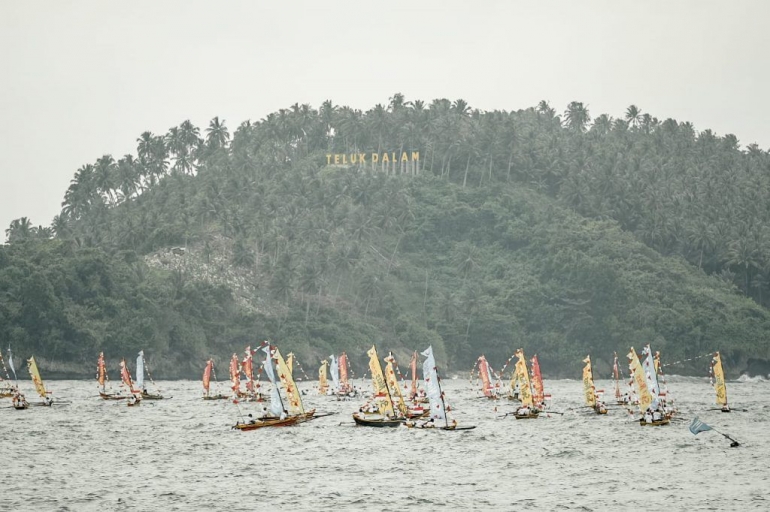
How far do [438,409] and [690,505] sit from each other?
90.8 ft

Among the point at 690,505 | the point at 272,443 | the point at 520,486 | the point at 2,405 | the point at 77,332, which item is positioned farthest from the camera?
the point at 77,332

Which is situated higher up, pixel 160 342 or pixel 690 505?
pixel 160 342

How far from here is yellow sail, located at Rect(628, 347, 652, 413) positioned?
271ft

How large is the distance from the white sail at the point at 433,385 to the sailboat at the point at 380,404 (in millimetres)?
3478

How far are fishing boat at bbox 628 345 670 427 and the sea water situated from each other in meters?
0.88

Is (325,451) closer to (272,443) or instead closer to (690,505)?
(272,443)

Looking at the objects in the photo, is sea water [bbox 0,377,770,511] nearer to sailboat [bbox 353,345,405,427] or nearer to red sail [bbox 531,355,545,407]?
sailboat [bbox 353,345,405,427]

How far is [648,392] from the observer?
284ft

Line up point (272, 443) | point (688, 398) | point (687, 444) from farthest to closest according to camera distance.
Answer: point (688, 398)
point (272, 443)
point (687, 444)

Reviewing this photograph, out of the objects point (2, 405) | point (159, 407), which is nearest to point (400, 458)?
Answer: point (159, 407)

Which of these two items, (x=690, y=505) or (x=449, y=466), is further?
(x=449, y=466)

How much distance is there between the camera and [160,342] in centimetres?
19175

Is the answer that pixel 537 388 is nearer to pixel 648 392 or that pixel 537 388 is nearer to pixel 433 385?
pixel 648 392

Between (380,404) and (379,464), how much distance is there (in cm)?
1917
